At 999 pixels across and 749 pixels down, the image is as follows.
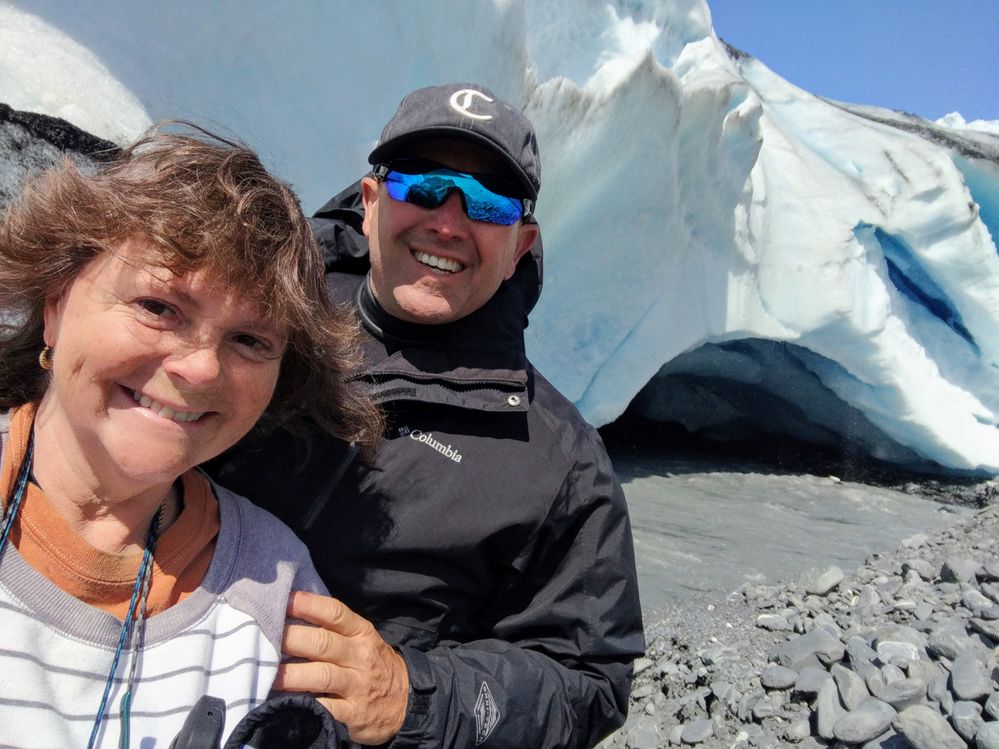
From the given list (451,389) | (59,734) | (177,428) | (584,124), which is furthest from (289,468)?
(584,124)

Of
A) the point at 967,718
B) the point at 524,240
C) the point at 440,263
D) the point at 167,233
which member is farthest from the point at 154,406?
the point at 967,718

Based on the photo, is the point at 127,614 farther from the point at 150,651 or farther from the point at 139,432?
the point at 139,432

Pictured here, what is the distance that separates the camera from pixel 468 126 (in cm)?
152

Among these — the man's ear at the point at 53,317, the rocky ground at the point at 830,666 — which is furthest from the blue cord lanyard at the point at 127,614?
the rocky ground at the point at 830,666

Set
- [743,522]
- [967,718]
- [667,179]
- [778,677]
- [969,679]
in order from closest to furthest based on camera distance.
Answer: [967,718]
[969,679]
[778,677]
[667,179]
[743,522]

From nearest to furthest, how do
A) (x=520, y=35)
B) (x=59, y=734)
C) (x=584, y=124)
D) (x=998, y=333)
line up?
(x=59, y=734), (x=520, y=35), (x=584, y=124), (x=998, y=333)

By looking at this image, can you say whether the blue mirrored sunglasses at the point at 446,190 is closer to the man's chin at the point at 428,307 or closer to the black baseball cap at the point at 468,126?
the black baseball cap at the point at 468,126

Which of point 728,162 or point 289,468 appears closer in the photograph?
point 289,468

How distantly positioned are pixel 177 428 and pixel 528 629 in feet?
2.60

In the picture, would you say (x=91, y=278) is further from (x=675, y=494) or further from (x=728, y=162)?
(x=675, y=494)

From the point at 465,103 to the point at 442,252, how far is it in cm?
29

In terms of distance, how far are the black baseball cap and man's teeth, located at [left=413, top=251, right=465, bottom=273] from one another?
21cm

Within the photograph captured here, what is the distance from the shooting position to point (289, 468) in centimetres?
137

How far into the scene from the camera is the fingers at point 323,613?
106cm
